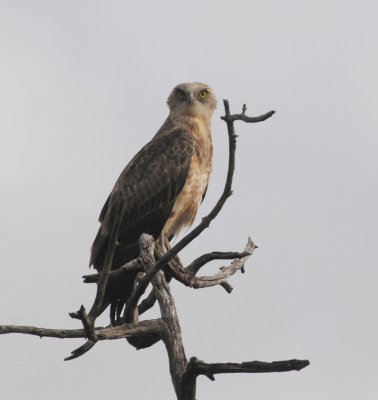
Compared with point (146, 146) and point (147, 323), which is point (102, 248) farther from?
point (147, 323)

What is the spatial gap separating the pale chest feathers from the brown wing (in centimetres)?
9

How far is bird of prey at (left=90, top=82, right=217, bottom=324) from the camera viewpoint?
12055 mm

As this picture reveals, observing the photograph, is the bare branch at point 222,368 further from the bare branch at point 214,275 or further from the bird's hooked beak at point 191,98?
the bird's hooked beak at point 191,98

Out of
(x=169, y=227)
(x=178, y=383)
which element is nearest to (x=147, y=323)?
(x=178, y=383)

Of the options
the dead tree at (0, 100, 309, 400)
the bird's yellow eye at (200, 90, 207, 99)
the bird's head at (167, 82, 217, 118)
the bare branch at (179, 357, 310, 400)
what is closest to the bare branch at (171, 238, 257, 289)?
the dead tree at (0, 100, 309, 400)

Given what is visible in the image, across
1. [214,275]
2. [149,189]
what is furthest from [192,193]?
[214,275]

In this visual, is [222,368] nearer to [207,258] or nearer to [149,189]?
[207,258]

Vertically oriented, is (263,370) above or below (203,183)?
below

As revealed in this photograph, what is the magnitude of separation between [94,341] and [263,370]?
139 centimetres

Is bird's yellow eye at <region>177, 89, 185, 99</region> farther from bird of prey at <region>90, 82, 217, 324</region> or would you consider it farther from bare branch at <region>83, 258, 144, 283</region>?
bare branch at <region>83, 258, 144, 283</region>

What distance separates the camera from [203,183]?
1291 centimetres

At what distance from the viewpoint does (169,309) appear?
931 cm

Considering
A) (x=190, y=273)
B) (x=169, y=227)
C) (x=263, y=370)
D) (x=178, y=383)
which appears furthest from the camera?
(x=169, y=227)

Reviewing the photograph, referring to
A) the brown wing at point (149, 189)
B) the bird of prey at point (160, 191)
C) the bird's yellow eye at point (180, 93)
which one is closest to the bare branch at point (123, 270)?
the bird of prey at point (160, 191)
